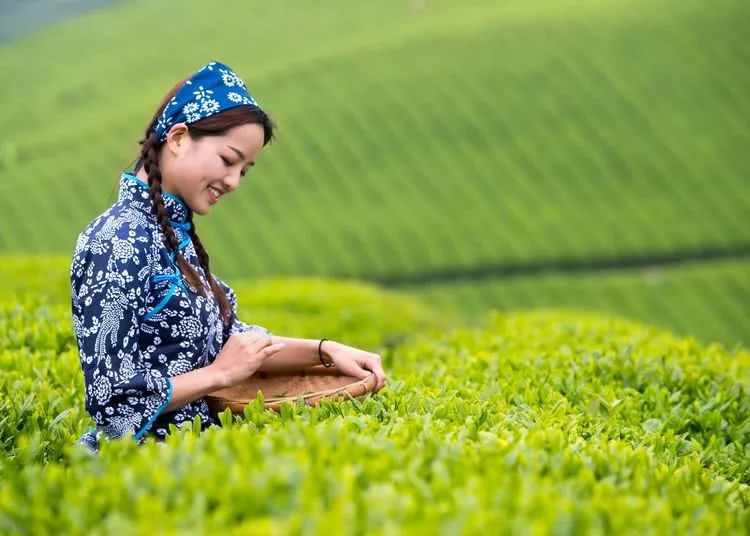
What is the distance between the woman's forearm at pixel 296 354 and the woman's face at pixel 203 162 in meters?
1.14

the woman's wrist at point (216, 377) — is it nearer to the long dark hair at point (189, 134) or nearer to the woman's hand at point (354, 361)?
the long dark hair at point (189, 134)

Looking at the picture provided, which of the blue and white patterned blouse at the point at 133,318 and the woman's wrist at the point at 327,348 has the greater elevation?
the blue and white patterned blouse at the point at 133,318

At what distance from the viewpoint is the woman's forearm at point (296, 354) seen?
569cm

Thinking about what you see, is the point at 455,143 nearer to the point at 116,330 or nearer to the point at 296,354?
the point at 296,354

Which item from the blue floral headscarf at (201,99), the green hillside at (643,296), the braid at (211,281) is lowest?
the green hillside at (643,296)

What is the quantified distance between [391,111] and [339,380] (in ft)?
167

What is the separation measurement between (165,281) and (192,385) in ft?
1.91

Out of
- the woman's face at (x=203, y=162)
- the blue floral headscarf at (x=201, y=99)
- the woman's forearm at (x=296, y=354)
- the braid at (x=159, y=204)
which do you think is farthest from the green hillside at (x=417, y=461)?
the blue floral headscarf at (x=201, y=99)

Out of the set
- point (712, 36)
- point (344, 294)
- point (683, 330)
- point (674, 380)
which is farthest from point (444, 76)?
point (674, 380)

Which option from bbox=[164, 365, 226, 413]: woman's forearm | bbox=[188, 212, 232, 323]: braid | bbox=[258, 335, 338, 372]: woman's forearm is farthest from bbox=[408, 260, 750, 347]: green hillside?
bbox=[164, 365, 226, 413]: woman's forearm

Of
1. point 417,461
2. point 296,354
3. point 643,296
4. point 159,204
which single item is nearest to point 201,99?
point 159,204

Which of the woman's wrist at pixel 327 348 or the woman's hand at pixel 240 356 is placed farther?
the woman's wrist at pixel 327 348

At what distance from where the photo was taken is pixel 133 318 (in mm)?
4609

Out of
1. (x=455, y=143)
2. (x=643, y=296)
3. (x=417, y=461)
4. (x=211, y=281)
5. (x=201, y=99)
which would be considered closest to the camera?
(x=417, y=461)
